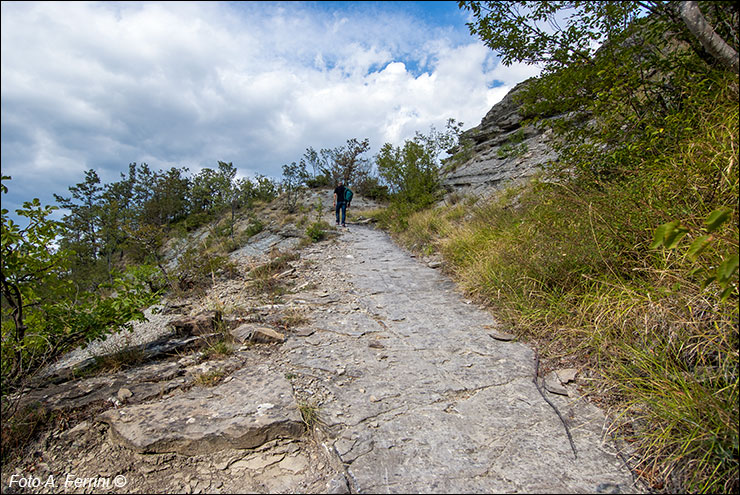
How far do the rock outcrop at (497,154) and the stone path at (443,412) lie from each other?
678 cm

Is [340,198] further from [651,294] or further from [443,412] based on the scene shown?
[443,412]

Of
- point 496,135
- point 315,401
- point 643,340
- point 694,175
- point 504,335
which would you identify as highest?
point 496,135

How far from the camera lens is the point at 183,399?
220cm

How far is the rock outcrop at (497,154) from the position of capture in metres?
9.85

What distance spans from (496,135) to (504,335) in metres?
12.6

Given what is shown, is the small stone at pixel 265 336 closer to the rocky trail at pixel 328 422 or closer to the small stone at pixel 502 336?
the rocky trail at pixel 328 422

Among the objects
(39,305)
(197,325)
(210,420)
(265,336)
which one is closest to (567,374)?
(210,420)

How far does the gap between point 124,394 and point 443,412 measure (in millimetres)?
2206

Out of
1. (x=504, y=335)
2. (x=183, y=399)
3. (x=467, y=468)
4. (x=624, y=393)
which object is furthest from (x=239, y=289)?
(x=624, y=393)

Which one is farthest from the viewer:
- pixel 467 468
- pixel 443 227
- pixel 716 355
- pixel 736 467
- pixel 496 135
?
pixel 496 135

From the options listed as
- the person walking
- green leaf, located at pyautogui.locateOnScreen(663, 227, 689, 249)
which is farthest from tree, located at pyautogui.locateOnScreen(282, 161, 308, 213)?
green leaf, located at pyautogui.locateOnScreen(663, 227, 689, 249)

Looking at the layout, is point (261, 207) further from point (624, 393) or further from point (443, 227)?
point (624, 393)

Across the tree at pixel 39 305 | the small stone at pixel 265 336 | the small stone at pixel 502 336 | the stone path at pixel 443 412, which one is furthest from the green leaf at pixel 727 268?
the tree at pixel 39 305

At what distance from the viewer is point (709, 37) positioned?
8.14 ft
